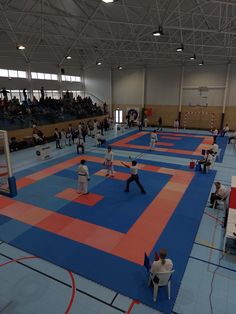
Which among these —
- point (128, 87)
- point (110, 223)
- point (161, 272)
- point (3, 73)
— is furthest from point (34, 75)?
point (161, 272)

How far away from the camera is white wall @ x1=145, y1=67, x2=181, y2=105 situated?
104ft

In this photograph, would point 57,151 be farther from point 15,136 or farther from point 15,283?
point 15,283

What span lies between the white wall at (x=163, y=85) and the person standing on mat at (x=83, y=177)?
2459 centimetres

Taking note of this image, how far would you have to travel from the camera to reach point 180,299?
19.1 ft

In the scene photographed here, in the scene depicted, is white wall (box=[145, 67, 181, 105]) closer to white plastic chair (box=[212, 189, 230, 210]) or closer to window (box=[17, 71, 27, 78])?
window (box=[17, 71, 27, 78])

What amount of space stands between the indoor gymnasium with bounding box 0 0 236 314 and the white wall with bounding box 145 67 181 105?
2.95 feet

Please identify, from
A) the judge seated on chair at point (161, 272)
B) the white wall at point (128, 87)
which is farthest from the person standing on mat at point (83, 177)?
the white wall at point (128, 87)

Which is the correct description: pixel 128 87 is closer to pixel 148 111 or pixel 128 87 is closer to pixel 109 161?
pixel 148 111

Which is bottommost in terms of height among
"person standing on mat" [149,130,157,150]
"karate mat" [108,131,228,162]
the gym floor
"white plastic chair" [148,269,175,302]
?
the gym floor

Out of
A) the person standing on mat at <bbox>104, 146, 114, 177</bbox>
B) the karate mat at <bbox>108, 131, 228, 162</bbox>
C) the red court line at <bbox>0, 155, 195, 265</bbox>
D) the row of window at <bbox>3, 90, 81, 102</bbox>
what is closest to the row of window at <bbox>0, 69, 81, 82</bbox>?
the row of window at <bbox>3, 90, 81, 102</bbox>

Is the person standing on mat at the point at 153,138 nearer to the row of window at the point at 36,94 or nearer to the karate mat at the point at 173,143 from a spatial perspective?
the karate mat at the point at 173,143

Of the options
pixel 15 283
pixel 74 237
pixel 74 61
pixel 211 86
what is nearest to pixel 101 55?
pixel 74 61

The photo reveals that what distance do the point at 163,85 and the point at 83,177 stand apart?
2535 cm

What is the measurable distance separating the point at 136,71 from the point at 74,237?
2987 cm
